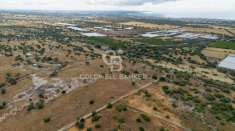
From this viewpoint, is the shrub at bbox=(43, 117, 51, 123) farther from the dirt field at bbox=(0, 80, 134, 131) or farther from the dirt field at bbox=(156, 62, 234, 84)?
the dirt field at bbox=(156, 62, 234, 84)

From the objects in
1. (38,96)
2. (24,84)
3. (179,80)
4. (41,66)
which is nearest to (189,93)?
(179,80)

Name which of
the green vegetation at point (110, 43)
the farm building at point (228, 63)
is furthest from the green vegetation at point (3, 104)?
the farm building at point (228, 63)

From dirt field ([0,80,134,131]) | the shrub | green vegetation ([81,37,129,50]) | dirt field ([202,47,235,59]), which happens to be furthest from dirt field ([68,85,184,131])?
dirt field ([202,47,235,59])

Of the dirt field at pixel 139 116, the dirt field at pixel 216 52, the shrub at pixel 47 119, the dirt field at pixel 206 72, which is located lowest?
the dirt field at pixel 206 72

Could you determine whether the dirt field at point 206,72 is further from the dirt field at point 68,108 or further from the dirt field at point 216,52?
the dirt field at point 68,108

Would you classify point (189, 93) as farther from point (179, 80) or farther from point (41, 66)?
point (41, 66)

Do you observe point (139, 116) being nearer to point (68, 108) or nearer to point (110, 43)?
point (68, 108)

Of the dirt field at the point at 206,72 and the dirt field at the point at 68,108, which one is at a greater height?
the dirt field at the point at 68,108

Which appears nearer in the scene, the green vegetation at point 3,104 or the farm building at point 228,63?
the green vegetation at point 3,104

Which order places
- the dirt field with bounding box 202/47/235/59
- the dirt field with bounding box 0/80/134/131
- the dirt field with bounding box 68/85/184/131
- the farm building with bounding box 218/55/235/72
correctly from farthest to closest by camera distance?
the dirt field with bounding box 202/47/235/59
the farm building with bounding box 218/55/235/72
the dirt field with bounding box 0/80/134/131
the dirt field with bounding box 68/85/184/131
